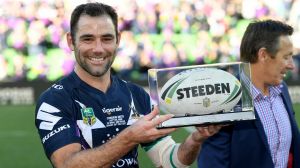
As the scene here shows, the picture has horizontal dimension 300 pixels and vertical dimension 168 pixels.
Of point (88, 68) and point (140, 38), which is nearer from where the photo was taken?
point (88, 68)

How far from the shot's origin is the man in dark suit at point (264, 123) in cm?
432

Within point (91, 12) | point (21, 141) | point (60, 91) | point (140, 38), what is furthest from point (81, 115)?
point (140, 38)

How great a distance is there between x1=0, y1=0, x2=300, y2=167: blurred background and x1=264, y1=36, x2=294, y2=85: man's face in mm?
12116

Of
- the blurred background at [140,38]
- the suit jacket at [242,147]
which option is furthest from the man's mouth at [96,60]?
the blurred background at [140,38]

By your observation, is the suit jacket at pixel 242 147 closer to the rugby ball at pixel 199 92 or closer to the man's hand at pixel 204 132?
the man's hand at pixel 204 132

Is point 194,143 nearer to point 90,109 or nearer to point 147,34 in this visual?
point 90,109

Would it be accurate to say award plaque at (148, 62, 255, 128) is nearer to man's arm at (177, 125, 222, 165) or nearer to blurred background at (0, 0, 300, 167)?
man's arm at (177, 125, 222, 165)

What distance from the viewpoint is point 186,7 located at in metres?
17.2

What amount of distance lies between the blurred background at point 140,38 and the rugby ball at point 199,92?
1319cm

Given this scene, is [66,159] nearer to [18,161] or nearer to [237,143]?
[237,143]

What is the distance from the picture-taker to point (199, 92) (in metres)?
3.49

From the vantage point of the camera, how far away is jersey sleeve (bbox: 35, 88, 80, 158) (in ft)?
12.3

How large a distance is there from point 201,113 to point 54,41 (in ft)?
45.6

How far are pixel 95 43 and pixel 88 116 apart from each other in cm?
37
